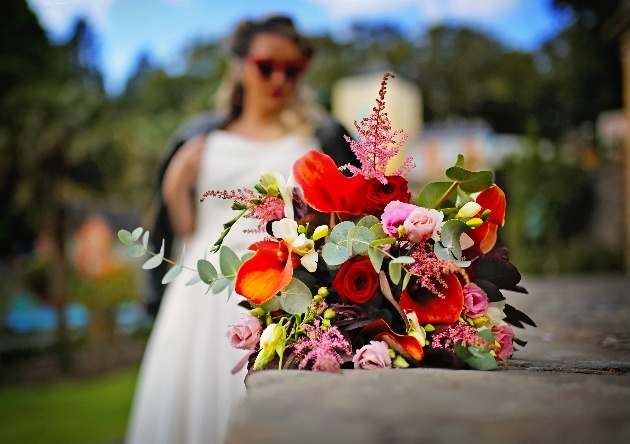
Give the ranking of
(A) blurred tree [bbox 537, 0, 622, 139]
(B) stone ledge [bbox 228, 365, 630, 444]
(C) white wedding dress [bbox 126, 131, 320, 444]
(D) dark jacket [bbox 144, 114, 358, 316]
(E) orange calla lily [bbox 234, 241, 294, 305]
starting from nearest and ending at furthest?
(B) stone ledge [bbox 228, 365, 630, 444]
(E) orange calla lily [bbox 234, 241, 294, 305]
(C) white wedding dress [bbox 126, 131, 320, 444]
(D) dark jacket [bbox 144, 114, 358, 316]
(A) blurred tree [bbox 537, 0, 622, 139]

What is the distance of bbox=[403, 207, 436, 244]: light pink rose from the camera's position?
125 cm

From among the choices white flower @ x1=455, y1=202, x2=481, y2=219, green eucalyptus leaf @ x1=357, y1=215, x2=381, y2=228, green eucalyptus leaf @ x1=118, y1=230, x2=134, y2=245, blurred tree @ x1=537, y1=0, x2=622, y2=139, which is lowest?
green eucalyptus leaf @ x1=118, y1=230, x2=134, y2=245

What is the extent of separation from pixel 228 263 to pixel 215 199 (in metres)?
1.71

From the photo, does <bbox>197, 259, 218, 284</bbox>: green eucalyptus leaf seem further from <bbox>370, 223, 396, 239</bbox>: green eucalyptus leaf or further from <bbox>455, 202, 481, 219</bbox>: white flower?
<bbox>455, 202, 481, 219</bbox>: white flower

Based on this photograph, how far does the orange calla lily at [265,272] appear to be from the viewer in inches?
51.4

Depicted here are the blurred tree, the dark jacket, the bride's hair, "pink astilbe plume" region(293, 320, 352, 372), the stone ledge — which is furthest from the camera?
the blurred tree

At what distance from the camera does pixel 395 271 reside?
124 cm

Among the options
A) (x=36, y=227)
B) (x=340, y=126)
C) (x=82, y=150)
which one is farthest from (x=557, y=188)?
(x=340, y=126)

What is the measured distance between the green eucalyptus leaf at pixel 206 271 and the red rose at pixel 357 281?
0.82 ft

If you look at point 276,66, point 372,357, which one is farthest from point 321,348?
point 276,66

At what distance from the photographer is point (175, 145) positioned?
3367 millimetres

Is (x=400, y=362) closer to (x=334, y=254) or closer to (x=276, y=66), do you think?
(x=334, y=254)

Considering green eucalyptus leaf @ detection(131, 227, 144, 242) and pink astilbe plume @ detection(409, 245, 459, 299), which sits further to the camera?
green eucalyptus leaf @ detection(131, 227, 144, 242)

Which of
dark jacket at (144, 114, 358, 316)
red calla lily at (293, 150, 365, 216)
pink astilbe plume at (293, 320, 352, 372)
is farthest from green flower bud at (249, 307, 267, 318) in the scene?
dark jacket at (144, 114, 358, 316)
